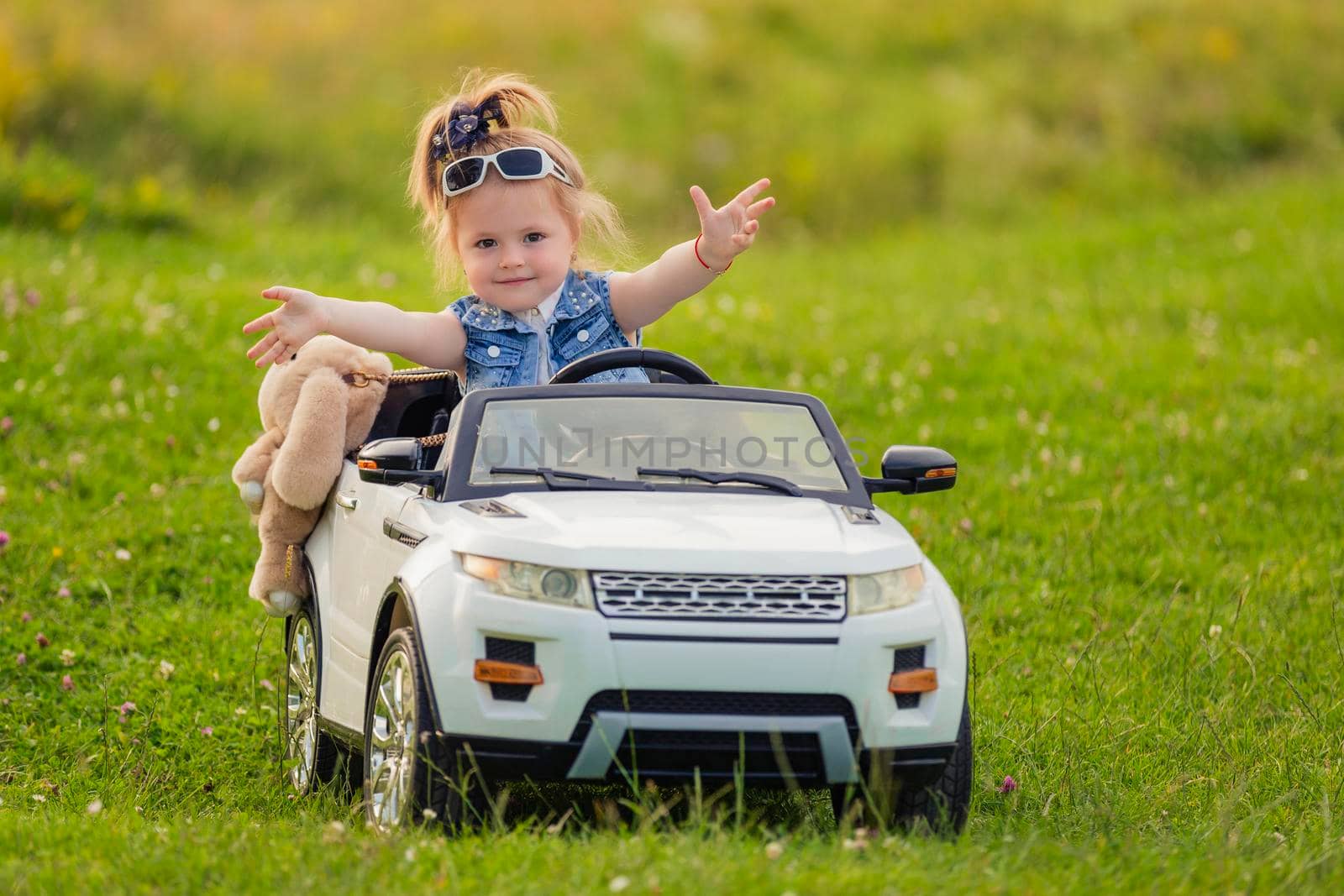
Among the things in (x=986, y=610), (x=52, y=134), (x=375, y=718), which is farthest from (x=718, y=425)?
(x=52, y=134)

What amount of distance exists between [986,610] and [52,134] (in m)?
12.4

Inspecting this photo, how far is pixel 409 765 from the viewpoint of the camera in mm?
4527

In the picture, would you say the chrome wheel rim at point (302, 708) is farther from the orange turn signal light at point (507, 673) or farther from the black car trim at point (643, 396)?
the orange turn signal light at point (507, 673)

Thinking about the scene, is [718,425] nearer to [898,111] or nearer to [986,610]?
[986,610]

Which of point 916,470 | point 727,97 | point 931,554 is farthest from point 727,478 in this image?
point 727,97

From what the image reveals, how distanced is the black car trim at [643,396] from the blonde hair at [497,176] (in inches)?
49.6

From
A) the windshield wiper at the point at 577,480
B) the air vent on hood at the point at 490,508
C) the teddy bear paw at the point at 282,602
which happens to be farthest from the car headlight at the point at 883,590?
the teddy bear paw at the point at 282,602

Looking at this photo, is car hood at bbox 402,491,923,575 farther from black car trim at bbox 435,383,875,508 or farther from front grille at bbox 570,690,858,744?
front grille at bbox 570,690,858,744

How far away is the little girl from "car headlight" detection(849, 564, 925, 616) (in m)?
1.81

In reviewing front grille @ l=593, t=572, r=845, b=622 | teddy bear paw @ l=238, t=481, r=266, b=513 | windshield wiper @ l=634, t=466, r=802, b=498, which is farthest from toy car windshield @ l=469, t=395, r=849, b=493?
teddy bear paw @ l=238, t=481, r=266, b=513

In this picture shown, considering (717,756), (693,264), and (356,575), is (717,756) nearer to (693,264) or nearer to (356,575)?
(356,575)

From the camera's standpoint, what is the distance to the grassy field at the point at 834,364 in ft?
16.0

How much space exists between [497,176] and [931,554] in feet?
11.5

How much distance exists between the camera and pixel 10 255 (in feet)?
42.6
